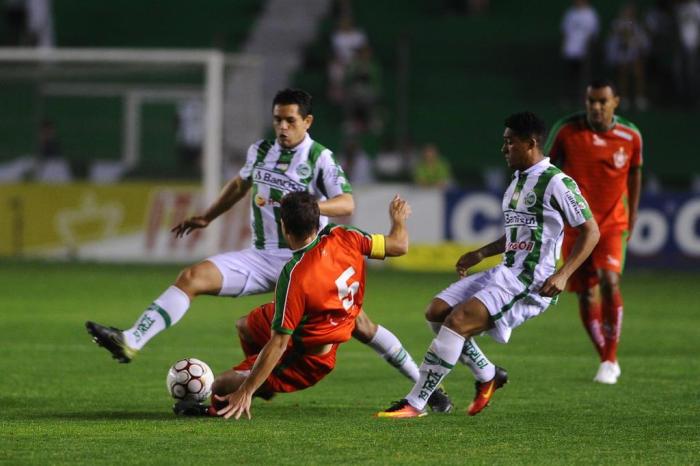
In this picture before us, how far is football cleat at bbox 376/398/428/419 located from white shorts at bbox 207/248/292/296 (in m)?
1.29

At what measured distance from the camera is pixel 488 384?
7668 millimetres

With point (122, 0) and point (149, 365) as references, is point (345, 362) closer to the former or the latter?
point (149, 365)

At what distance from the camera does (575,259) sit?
7445 mm

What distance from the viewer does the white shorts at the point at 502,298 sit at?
745cm

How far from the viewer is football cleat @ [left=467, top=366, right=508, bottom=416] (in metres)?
7.59

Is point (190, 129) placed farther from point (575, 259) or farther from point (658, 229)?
point (575, 259)

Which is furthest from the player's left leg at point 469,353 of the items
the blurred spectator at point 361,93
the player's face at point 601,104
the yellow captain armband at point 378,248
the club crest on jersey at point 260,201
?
the blurred spectator at point 361,93

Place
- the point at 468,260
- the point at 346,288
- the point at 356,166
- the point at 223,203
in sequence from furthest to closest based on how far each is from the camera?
the point at 356,166, the point at 223,203, the point at 468,260, the point at 346,288

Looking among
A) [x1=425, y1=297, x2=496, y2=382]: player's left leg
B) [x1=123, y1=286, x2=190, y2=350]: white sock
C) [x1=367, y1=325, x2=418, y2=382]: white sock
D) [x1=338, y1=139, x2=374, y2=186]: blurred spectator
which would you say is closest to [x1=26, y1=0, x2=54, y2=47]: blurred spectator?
[x1=338, y1=139, x2=374, y2=186]: blurred spectator

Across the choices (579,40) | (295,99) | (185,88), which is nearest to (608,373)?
(295,99)

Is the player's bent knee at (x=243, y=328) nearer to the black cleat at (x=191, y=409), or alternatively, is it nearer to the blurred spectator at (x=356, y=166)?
the black cleat at (x=191, y=409)

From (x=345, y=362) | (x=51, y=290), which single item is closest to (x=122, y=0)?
(x=51, y=290)

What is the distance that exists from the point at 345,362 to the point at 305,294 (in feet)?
11.9

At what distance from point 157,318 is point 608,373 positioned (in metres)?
3.34
